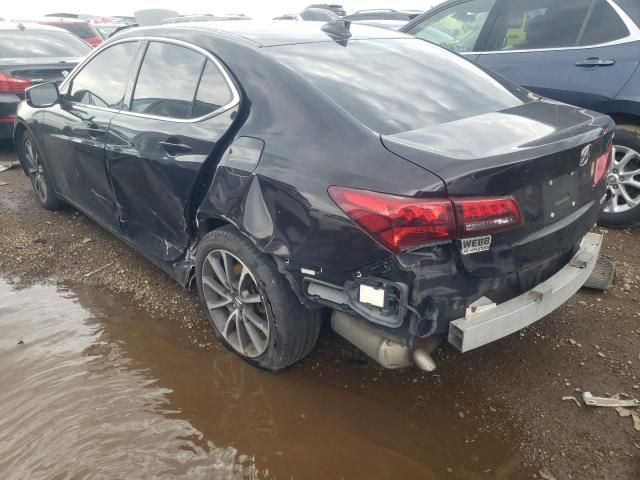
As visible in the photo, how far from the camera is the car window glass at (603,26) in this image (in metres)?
3.95

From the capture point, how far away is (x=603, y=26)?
4.03m

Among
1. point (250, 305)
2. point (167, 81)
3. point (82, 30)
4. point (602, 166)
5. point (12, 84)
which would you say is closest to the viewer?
point (602, 166)

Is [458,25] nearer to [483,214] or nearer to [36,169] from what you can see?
[483,214]

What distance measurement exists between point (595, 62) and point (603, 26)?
303mm

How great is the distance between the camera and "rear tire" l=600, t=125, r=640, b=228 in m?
3.97

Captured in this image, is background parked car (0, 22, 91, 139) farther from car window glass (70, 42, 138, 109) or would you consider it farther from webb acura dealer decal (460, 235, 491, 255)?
webb acura dealer decal (460, 235, 491, 255)

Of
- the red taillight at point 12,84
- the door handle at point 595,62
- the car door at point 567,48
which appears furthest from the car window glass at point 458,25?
the red taillight at point 12,84

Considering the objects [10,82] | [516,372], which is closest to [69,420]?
[516,372]

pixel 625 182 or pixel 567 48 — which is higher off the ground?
pixel 567 48

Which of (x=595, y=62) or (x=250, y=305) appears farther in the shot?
(x=595, y=62)

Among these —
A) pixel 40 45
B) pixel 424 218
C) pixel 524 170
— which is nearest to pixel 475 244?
pixel 424 218

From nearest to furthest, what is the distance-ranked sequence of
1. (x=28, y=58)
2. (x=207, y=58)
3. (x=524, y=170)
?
(x=524, y=170) < (x=207, y=58) < (x=28, y=58)

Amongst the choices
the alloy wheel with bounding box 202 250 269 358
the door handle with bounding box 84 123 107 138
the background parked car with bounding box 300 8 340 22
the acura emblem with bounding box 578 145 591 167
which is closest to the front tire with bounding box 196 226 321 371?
the alloy wheel with bounding box 202 250 269 358

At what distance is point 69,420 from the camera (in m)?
2.39
